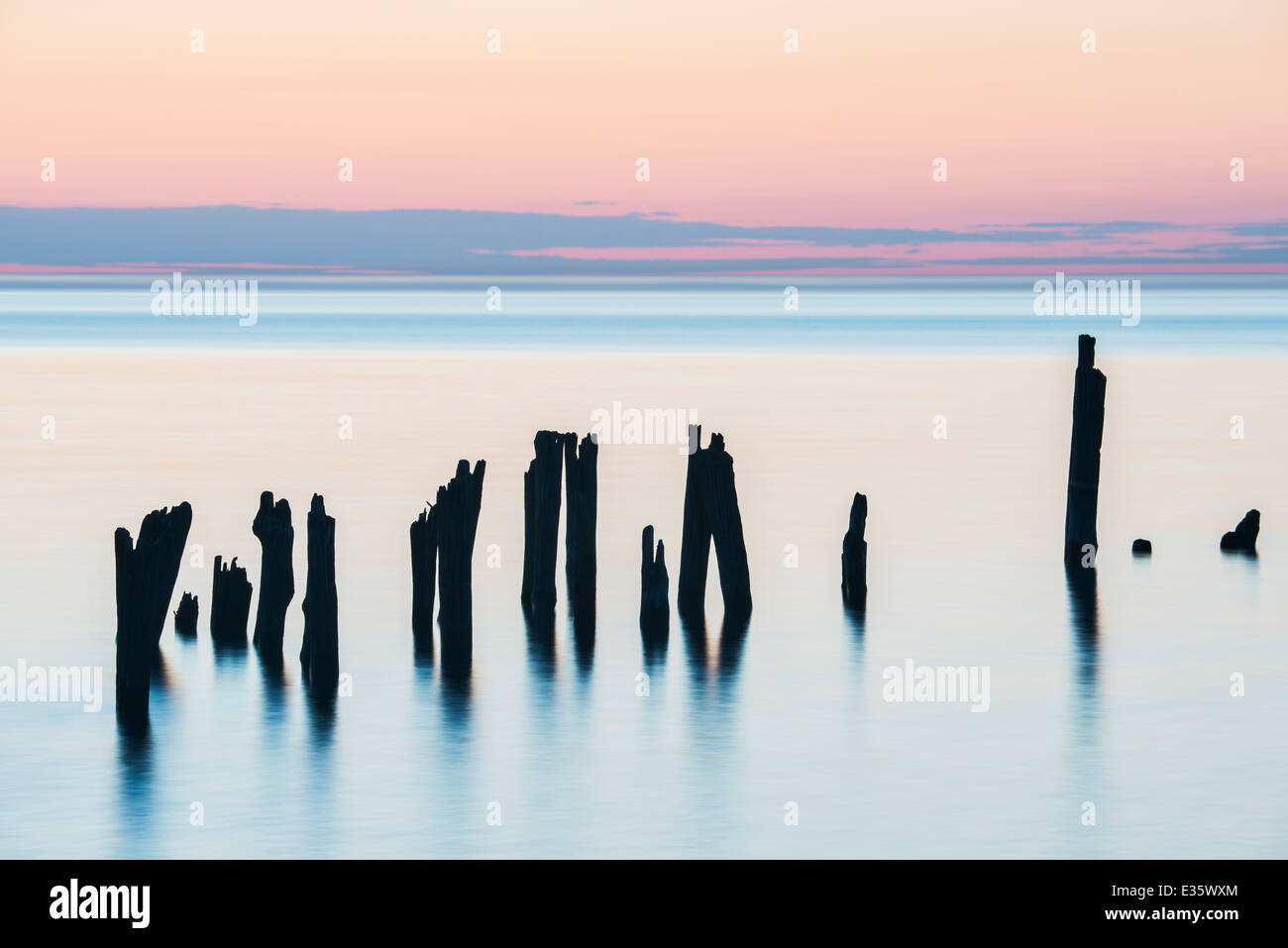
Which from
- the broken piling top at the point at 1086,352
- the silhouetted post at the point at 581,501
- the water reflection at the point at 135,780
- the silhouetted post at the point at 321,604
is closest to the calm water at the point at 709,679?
the water reflection at the point at 135,780

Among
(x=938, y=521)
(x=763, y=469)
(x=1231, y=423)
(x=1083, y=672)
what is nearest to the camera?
(x=1083, y=672)

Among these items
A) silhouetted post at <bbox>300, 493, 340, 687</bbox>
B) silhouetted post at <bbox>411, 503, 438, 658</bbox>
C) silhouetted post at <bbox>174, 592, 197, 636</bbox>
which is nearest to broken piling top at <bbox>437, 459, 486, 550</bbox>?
silhouetted post at <bbox>411, 503, 438, 658</bbox>

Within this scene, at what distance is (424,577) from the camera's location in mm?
22375

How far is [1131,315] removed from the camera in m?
188

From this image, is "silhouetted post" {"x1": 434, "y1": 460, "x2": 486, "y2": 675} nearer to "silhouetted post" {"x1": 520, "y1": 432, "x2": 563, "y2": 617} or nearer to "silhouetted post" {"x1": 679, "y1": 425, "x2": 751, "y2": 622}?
"silhouetted post" {"x1": 520, "y1": 432, "x2": 563, "y2": 617}

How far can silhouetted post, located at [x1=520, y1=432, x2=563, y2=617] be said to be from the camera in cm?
2302

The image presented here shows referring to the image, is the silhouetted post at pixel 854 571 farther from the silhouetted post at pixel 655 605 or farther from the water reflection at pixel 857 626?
the silhouetted post at pixel 655 605

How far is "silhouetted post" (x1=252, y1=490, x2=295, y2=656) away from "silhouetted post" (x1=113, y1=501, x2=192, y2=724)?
0.98 meters

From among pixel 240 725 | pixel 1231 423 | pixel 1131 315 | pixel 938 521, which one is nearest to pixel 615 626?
pixel 240 725

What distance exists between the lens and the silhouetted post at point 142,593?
17.8 m

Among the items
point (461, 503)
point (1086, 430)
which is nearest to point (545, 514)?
point (461, 503)

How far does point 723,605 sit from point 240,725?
749 centimetres

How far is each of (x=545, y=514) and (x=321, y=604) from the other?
421cm
